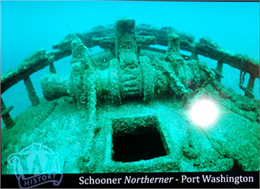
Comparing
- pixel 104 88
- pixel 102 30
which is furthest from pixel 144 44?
pixel 102 30

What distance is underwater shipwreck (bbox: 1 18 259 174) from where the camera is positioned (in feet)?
7.39

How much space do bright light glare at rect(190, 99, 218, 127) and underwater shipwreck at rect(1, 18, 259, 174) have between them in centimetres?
9

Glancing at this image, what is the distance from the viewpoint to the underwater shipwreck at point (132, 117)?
2252 mm

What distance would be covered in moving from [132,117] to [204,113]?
4.16 feet

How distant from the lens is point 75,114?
315 centimetres

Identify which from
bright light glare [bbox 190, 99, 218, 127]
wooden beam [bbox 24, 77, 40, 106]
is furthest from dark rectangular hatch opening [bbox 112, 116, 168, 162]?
wooden beam [bbox 24, 77, 40, 106]

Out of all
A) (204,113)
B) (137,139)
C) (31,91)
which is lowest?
(137,139)

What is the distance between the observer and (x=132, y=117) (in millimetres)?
2756

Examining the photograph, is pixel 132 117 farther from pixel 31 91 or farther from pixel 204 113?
pixel 31 91

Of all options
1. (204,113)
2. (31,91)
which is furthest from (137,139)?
(31,91)

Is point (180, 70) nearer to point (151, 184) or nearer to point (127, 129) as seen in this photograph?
→ point (127, 129)

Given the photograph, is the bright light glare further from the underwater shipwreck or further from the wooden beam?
the wooden beam

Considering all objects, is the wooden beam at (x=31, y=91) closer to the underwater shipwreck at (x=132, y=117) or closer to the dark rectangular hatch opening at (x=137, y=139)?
the underwater shipwreck at (x=132, y=117)

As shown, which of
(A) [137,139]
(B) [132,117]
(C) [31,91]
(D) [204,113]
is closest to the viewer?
(B) [132,117]
